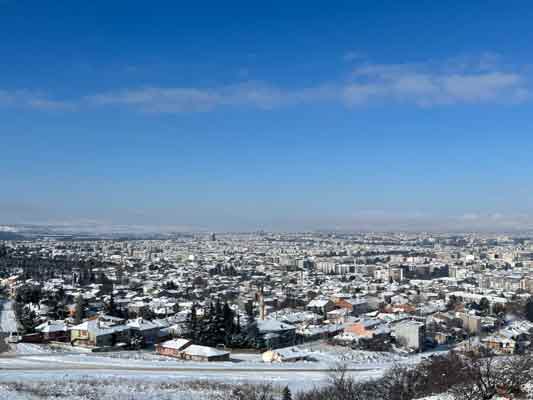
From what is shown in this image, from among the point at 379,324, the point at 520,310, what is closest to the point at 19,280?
the point at 379,324

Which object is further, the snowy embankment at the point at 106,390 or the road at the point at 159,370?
the road at the point at 159,370

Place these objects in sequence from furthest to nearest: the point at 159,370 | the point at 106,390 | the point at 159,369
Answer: the point at 159,369 < the point at 159,370 < the point at 106,390

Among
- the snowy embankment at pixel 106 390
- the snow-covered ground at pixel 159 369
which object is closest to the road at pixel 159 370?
the snow-covered ground at pixel 159 369

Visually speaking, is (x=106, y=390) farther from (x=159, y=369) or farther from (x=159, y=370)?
(x=159, y=369)

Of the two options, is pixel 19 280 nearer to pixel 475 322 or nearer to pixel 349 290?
pixel 349 290

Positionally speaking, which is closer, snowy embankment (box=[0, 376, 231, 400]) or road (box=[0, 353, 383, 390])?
snowy embankment (box=[0, 376, 231, 400])

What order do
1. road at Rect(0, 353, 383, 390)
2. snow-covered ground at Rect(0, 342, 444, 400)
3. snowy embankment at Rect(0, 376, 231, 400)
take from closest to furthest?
snowy embankment at Rect(0, 376, 231, 400), snow-covered ground at Rect(0, 342, 444, 400), road at Rect(0, 353, 383, 390)

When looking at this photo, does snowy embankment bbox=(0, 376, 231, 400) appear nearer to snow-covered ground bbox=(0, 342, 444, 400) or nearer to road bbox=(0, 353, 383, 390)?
snow-covered ground bbox=(0, 342, 444, 400)

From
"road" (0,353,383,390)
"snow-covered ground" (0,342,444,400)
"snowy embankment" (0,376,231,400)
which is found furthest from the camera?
"road" (0,353,383,390)

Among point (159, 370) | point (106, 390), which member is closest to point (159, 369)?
point (159, 370)

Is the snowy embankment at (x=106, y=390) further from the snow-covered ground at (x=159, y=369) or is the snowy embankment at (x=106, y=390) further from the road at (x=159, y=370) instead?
the road at (x=159, y=370)

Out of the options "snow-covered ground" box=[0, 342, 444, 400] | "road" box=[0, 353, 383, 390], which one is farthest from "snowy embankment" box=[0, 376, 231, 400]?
"road" box=[0, 353, 383, 390]
